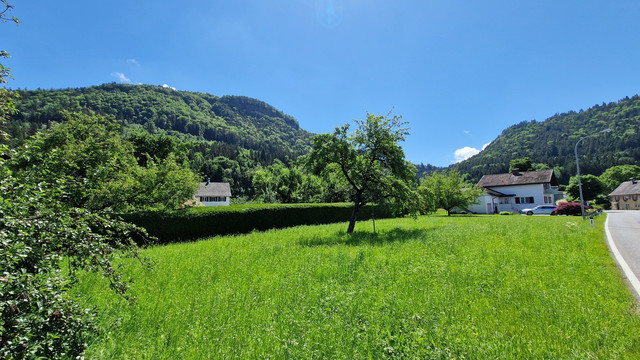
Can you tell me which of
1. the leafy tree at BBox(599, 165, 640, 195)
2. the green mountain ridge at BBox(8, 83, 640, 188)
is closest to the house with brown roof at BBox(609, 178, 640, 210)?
the leafy tree at BBox(599, 165, 640, 195)

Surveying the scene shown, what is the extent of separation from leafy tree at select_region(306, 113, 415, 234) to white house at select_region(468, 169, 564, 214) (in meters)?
37.6

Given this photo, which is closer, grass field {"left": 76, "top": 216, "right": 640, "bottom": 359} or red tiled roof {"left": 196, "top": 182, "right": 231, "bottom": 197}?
grass field {"left": 76, "top": 216, "right": 640, "bottom": 359}

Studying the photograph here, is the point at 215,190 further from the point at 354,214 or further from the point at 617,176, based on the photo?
the point at 617,176

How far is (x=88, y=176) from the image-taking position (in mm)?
4230

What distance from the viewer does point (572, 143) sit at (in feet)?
449

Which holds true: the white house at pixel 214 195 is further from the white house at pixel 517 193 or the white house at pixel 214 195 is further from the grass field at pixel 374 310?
the grass field at pixel 374 310

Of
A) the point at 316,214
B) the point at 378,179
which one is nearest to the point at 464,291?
the point at 378,179

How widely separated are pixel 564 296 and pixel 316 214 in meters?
20.3

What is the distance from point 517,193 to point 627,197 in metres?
31.3

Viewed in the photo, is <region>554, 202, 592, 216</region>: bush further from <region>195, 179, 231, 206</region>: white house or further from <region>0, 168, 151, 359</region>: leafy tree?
<region>195, 179, 231, 206</region>: white house

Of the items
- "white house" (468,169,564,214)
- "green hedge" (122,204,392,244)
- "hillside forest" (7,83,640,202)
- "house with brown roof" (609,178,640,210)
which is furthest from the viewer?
"house with brown roof" (609,178,640,210)

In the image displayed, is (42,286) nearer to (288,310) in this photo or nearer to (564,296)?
(288,310)

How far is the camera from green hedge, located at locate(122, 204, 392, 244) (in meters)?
15.0

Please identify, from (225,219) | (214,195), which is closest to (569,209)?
(225,219)
